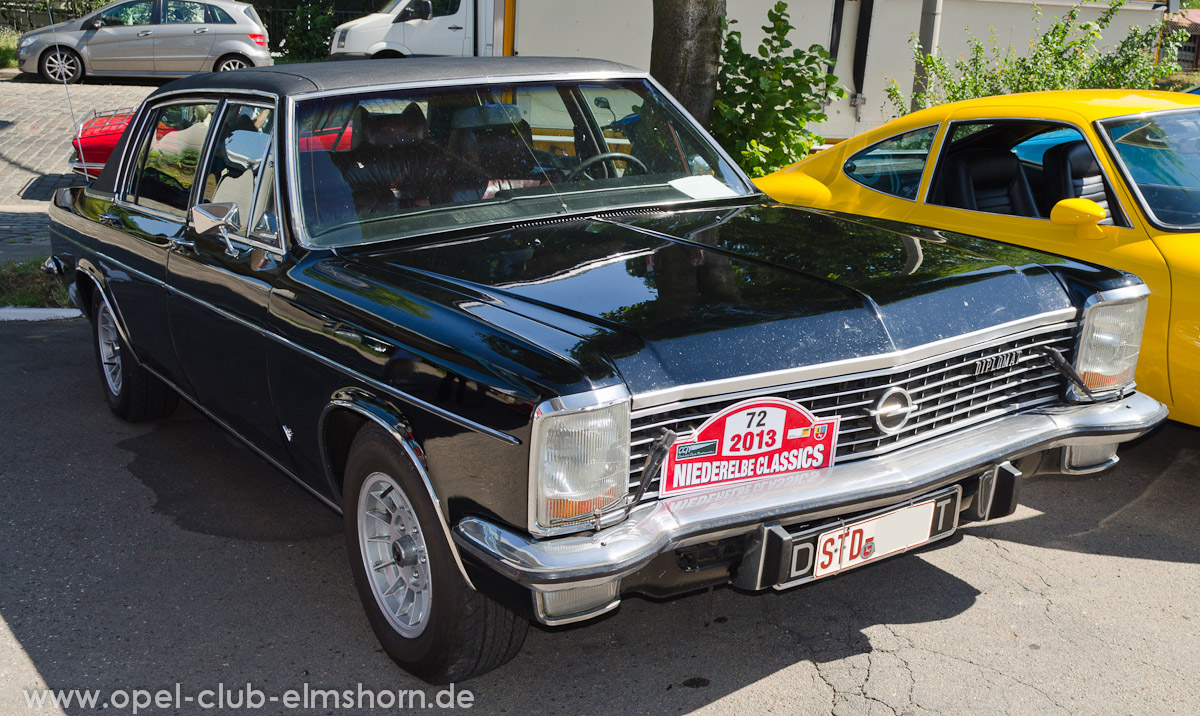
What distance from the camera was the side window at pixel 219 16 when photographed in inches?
730

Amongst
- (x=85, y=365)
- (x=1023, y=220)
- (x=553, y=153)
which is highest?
(x=553, y=153)

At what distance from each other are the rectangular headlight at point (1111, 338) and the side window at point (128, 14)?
18356 mm

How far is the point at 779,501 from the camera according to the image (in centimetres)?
268

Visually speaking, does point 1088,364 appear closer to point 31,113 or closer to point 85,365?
point 85,365

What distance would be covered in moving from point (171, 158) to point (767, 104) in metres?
4.50

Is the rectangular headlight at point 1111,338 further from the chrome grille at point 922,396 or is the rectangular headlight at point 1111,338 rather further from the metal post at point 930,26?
the metal post at point 930,26

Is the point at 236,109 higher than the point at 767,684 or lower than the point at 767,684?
higher

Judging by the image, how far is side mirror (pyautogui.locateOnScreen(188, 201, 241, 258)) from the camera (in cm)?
367

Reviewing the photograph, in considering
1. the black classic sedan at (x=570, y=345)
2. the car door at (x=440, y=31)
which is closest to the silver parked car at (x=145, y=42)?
the car door at (x=440, y=31)

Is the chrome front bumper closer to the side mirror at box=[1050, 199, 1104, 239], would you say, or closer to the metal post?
the side mirror at box=[1050, 199, 1104, 239]

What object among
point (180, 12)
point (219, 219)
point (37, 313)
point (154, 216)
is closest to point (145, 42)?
point (180, 12)

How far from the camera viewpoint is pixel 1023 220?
490 centimetres

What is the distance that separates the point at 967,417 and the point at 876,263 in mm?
536

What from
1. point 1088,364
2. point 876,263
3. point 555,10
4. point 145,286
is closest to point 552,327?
point 876,263
